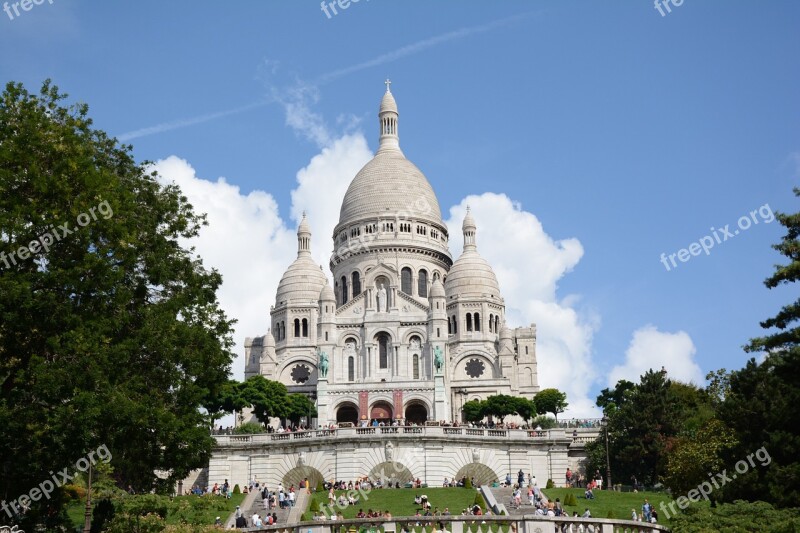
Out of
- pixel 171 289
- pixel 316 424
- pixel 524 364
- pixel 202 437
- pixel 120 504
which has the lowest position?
pixel 120 504

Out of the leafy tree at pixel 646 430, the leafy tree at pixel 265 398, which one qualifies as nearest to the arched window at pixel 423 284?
the leafy tree at pixel 265 398

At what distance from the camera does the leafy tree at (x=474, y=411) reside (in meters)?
85.9

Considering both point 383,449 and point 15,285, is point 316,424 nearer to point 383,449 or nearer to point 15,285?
point 383,449

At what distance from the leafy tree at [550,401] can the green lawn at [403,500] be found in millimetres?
37608

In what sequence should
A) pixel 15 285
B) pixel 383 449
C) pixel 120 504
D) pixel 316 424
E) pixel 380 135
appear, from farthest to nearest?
pixel 380 135 → pixel 316 424 → pixel 383 449 → pixel 120 504 → pixel 15 285

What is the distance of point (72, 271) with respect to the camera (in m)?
29.4

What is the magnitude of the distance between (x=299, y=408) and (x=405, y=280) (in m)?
26.9

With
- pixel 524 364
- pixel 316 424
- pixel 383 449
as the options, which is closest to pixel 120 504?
pixel 383 449

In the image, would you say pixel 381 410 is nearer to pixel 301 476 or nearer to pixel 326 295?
pixel 326 295

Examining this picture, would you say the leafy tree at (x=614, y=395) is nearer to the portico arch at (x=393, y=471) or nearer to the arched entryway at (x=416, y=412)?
the arched entryway at (x=416, y=412)

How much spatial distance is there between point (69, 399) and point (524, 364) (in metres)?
75.8

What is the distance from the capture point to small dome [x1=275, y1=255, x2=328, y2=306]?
106 m

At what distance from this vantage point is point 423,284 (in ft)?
359

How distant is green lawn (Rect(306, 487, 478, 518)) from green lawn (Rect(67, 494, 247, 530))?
417 cm
